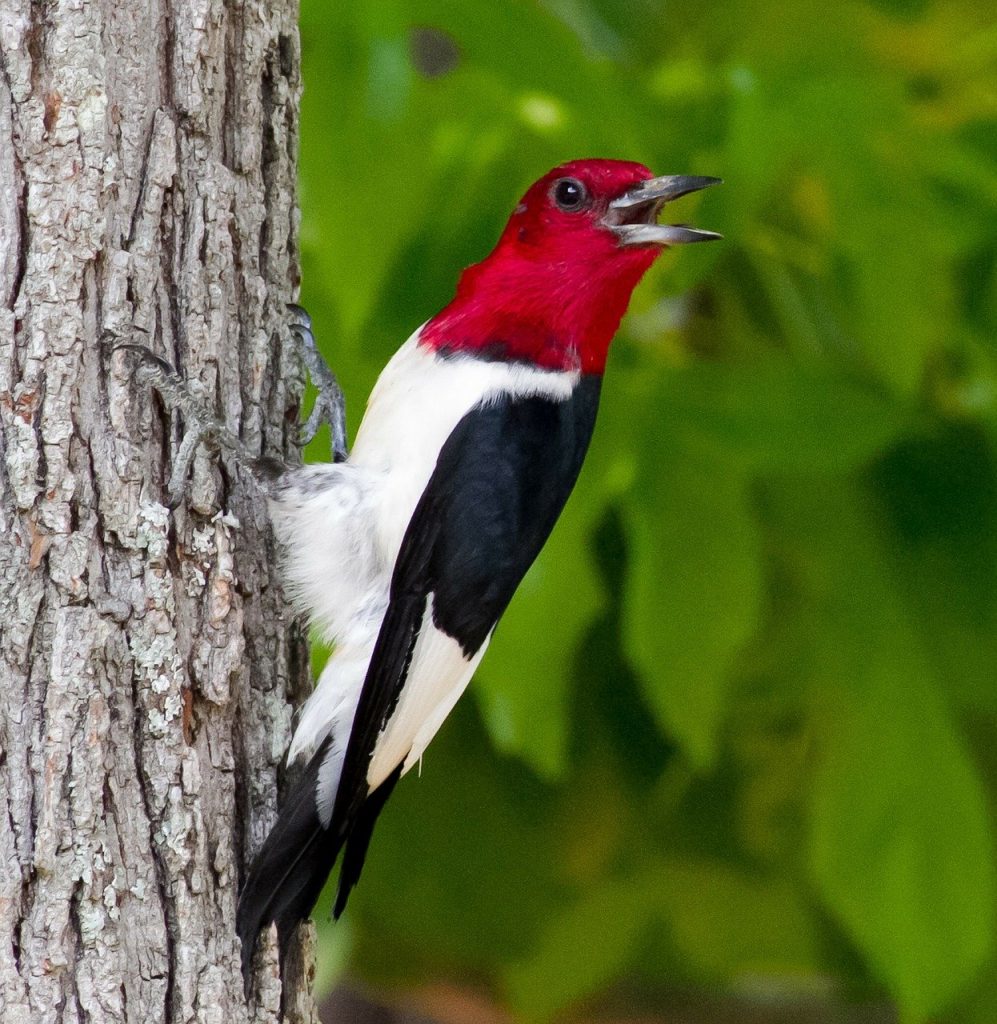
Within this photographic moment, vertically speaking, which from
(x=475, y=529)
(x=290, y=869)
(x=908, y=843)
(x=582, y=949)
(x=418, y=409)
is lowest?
(x=582, y=949)

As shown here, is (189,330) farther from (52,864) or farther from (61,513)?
(52,864)

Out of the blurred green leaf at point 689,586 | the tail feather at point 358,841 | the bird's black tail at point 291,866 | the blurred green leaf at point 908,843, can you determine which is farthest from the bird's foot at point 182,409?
the blurred green leaf at point 908,843

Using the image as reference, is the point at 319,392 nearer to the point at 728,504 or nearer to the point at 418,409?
the point at 418,409

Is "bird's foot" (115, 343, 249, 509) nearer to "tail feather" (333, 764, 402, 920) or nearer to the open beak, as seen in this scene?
"tail feather" (333, 764, 402, 920)

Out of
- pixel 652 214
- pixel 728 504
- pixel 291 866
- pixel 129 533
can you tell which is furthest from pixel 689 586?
pixel 129 533

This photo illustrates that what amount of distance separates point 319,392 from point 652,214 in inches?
26.3

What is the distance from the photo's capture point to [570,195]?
8.59 feet

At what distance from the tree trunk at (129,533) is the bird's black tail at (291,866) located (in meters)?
0.03

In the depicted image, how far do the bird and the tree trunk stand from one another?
83 millimetres

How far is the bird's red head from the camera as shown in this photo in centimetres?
258

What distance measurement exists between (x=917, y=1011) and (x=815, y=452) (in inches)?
37.1

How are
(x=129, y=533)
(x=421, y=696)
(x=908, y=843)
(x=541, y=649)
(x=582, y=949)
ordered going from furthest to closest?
(x=582, y=949) < (x=908, y=843) < (x=541, y=649) < (x=421, y=696) < (x=129, y=533)

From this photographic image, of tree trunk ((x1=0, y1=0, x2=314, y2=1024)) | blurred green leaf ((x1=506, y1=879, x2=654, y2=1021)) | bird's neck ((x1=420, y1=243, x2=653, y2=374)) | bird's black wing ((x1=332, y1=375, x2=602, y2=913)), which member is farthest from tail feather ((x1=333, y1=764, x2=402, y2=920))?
blurred green leaf ((x1=506, y1=879, x2=654, y2=1021))

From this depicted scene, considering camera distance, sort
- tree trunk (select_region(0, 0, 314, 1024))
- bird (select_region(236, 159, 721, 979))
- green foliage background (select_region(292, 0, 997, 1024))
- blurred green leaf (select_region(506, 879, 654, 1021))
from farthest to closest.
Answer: blurred green leaf (select_region(506, 879, 654, 1021))
green foliage background (select_region(292, 0, 997, 1024))
bird (select_region(236, 159, 721, 979))
tree trunk (select_region(0, 0, 314, 1024))
